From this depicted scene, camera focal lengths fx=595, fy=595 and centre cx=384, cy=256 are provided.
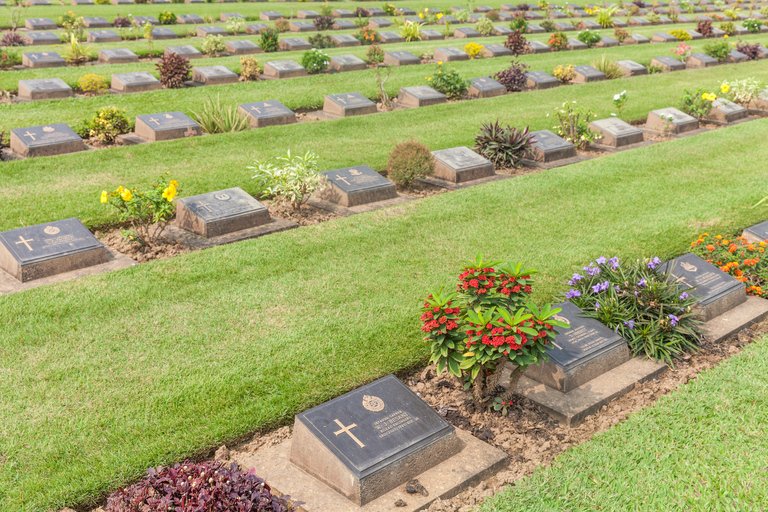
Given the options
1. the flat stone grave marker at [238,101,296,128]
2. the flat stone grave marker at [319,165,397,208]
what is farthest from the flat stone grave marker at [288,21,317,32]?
the flat stone grave marker at [319,165,397,208]

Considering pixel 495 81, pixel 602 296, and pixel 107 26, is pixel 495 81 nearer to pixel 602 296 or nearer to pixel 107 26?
pixel 602 296

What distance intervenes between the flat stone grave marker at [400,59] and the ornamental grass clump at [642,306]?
13.7 m

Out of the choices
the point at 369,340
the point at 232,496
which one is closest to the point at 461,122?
the point at 369,340

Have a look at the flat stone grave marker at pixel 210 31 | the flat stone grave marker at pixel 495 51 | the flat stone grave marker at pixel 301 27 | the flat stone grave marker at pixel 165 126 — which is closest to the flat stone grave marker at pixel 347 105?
the flat stone grave marker at pixel 165 126

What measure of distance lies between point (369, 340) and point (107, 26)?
22101 millimetres

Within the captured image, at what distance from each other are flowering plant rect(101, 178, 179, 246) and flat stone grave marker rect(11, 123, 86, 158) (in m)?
3.02

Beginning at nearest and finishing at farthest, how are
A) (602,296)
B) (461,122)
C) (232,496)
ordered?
(232,496), (602,296), (461,122)

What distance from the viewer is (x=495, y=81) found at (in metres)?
16.2

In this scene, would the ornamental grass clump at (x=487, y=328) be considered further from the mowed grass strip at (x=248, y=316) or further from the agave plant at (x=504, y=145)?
the agave plant at (x=504, y=145)

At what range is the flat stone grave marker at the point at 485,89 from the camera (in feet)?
51.2

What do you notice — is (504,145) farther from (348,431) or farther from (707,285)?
(348,431)

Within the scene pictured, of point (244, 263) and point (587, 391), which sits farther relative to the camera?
point (244, 263)

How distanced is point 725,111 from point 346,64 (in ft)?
33.7

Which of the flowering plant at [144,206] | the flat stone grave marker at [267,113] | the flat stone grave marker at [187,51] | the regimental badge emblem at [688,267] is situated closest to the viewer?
the regimental badge emblem at [688,267]
